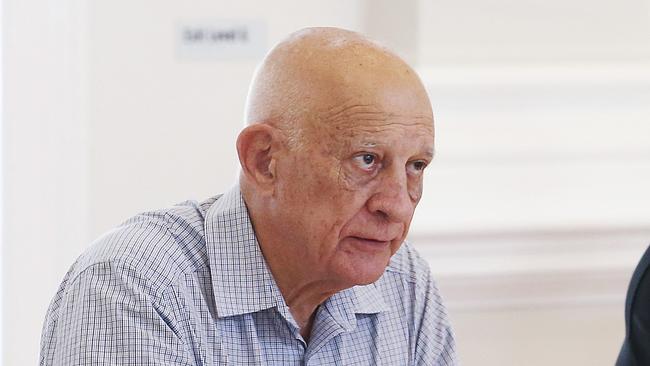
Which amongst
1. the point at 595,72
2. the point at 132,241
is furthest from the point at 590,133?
the point at 132,241

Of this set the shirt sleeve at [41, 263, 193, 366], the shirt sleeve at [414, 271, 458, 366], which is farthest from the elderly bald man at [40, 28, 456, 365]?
the shirt sleeve at [414, 271, 458, 366]

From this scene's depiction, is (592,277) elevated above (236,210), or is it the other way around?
(236,210)

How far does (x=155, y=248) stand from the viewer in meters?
1.63

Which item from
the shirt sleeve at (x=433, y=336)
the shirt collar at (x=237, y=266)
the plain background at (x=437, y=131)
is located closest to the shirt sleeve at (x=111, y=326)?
the shirt collar at (x=237, y=266)

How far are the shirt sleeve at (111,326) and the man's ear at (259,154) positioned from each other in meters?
0.22

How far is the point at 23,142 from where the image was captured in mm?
2590

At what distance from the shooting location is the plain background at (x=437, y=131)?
101 inches

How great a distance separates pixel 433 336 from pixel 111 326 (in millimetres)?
568

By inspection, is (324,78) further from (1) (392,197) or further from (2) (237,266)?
(2) (237,266)

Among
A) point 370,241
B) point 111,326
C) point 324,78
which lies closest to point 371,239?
point 370,241

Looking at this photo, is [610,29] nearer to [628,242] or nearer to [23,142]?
[628,242]

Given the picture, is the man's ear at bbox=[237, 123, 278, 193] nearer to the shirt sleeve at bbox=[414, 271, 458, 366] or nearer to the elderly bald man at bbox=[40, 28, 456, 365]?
the elderly bald man at bbox=[40, 28, 456, 365]

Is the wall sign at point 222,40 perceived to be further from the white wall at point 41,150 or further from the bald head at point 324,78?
the bald head at point 324,78

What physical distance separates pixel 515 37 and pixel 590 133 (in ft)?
0.91
